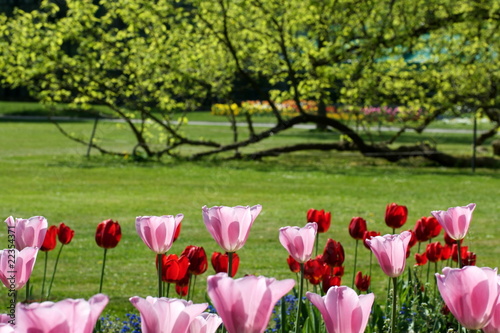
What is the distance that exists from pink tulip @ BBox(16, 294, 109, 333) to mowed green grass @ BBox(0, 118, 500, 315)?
513 centimetres

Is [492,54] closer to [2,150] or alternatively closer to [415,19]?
[415,19]

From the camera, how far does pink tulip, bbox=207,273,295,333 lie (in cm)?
145

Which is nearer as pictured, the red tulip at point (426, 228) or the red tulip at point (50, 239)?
the red tulip at point (50, 239)

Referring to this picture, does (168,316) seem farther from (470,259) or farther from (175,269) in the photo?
(470,259)

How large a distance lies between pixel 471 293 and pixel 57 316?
0.85 m

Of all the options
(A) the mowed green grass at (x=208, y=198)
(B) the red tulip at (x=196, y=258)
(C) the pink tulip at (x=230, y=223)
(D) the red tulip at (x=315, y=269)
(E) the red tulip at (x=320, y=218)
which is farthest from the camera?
(A) the mowed green grass at (x=208, y=198)

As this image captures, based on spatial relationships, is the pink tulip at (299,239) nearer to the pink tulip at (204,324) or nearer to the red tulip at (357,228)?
the pink tulip at (204,324)

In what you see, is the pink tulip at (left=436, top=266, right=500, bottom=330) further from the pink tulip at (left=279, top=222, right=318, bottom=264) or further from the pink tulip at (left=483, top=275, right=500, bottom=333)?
the pink tulip at (left=279, top=222, right=318, bottom=264)

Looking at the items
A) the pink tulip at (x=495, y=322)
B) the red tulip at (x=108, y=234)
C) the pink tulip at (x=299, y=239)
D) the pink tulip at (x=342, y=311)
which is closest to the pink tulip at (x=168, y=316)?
the pink tulip at (x=342, y=311)

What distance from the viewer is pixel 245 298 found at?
1.46 metres

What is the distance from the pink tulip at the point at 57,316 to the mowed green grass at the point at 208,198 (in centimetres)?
513

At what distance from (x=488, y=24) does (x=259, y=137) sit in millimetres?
5782

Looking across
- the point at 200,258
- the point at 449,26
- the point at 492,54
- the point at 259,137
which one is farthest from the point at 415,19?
the point at 200,258

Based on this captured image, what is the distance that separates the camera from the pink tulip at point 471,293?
1698 mm
